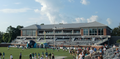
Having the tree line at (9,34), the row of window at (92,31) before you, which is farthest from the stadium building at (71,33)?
the tree line at (9,34)

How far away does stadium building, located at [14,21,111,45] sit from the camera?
190 feet

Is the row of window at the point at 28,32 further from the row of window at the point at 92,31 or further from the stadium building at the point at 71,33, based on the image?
the row of window at the point at 92,31

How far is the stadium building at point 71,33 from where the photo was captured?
5778cm

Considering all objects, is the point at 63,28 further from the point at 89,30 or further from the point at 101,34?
the point at 101,34

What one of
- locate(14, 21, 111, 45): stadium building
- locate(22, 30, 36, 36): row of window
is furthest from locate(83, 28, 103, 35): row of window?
locate(22, 30, 36, 36): row of window

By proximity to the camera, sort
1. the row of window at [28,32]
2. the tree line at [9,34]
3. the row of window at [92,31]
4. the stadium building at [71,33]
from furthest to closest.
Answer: the tree line at [9,34], the row of window at [28,32], the row of window at [92,31], the stadium building at [71,33]

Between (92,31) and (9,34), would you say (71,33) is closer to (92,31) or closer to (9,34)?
(92,31)

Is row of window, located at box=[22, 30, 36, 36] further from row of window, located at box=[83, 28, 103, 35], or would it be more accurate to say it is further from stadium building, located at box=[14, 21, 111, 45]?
row of window, located at box=[83, 28, 103, 35]

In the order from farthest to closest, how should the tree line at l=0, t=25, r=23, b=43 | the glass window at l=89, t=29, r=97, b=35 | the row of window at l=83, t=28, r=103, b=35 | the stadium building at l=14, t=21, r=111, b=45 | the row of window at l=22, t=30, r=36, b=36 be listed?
the tree line at l=0, t=25, r=23, b=43, the row of window at l=22, t=30, r=36, b=36, the glass window at l=89, t=29, r=97, b=35, the row of window at l=83, t=28, r=103, b=35, the stadium building at l=14, t=21, r=111, b=45

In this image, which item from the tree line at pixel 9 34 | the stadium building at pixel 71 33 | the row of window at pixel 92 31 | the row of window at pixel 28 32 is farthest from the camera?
the tree line at pixel 9 34

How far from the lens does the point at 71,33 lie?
225ft

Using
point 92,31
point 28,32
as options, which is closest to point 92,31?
point 92,31

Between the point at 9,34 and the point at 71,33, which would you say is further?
the point at 9,34

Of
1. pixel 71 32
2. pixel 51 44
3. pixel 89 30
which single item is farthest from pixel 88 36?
pixel 51 44
